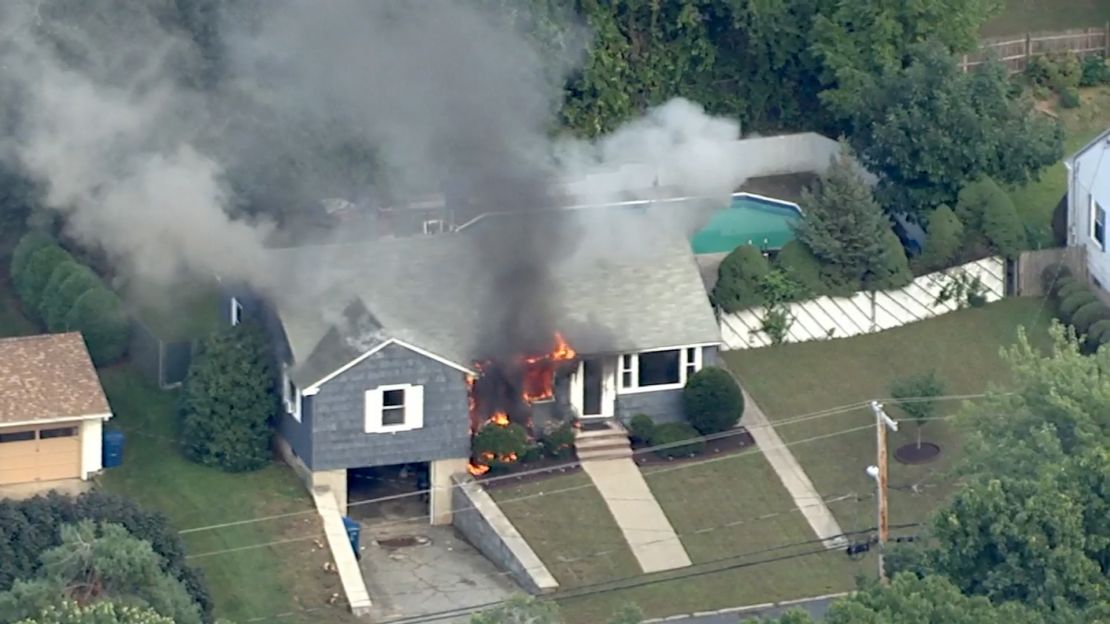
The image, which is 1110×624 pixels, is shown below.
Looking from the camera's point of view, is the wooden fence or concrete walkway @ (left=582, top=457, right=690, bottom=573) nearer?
concrete walkway @ (left=582, top=457, right=690, bottom=573)

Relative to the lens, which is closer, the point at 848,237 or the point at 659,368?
the point at 659,368

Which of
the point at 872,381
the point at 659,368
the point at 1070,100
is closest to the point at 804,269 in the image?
the point at 872,381

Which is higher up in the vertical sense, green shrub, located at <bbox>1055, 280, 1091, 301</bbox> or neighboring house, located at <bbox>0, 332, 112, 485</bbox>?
green shrub, located at <bbox>1055, 280, 1091, 301</bbox>

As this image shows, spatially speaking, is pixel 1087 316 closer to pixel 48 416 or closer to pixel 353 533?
pixel 353 533

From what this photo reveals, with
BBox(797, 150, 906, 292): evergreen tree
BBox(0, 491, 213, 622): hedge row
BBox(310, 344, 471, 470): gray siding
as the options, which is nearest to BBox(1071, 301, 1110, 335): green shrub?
BBox(797, 150, 906, 292): evergreen tree

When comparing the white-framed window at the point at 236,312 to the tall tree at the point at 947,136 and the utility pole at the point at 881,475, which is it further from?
the tall tree at the point at 947,136

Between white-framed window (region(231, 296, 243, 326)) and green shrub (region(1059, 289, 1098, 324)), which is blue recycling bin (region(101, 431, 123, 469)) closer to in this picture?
white-framed window (region(231, 296, 243, 326))

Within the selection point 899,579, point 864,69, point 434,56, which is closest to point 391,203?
point 434,56
